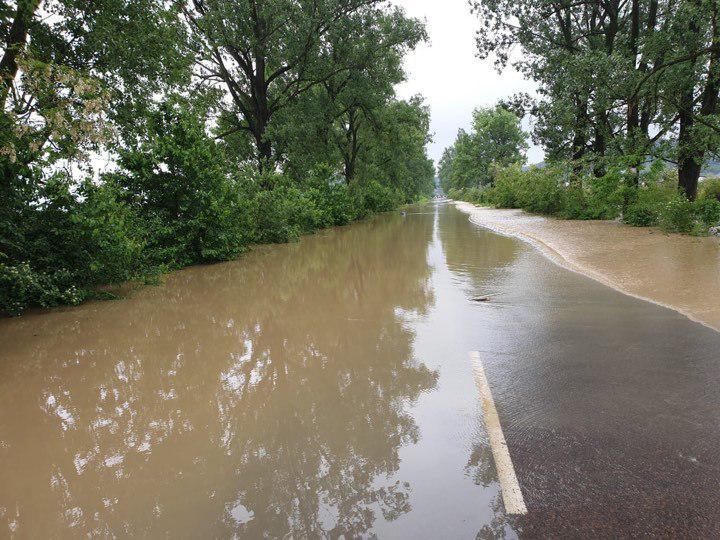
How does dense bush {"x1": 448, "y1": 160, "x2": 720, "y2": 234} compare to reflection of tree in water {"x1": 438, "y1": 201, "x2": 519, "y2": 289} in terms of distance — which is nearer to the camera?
reflection of tree in water {"x1": 438, "y1": 201, "x2": 519, "y2": 289}

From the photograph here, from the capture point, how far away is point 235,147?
92.7 feet

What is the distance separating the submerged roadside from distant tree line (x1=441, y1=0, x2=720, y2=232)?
1754 millimetres

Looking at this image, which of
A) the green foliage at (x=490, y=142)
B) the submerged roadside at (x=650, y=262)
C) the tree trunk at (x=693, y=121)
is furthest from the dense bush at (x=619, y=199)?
the green foliage at (x=490, y=142)

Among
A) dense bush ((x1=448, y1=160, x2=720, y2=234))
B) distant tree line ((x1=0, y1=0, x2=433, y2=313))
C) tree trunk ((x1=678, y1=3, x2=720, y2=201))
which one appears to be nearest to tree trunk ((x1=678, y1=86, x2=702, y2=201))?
tree trunk ((x1=678, y1=3, x2=720, y2=201))

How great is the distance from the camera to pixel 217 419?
365 centimetres

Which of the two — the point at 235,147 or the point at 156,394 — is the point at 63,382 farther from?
the point at 235,147

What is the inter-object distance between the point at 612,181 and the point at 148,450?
65.9ft

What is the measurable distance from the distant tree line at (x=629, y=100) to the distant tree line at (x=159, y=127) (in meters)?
7.14

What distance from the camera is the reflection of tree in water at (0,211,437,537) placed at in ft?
8.38

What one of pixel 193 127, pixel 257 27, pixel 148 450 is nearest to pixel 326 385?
pixel 148 450

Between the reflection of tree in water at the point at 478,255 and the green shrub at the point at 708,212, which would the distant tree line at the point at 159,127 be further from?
the green shrub at the point at 708,212

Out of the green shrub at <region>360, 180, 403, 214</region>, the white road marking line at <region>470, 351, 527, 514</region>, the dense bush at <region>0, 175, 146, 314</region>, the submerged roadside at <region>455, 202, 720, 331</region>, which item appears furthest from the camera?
the green shrub at <region>360, 180, 403, 214</region>

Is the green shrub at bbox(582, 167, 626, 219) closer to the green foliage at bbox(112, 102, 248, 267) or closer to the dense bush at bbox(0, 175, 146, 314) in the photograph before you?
the green foliage at bbox(112, 102, 248, 267)

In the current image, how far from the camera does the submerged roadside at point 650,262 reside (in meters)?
6.61
